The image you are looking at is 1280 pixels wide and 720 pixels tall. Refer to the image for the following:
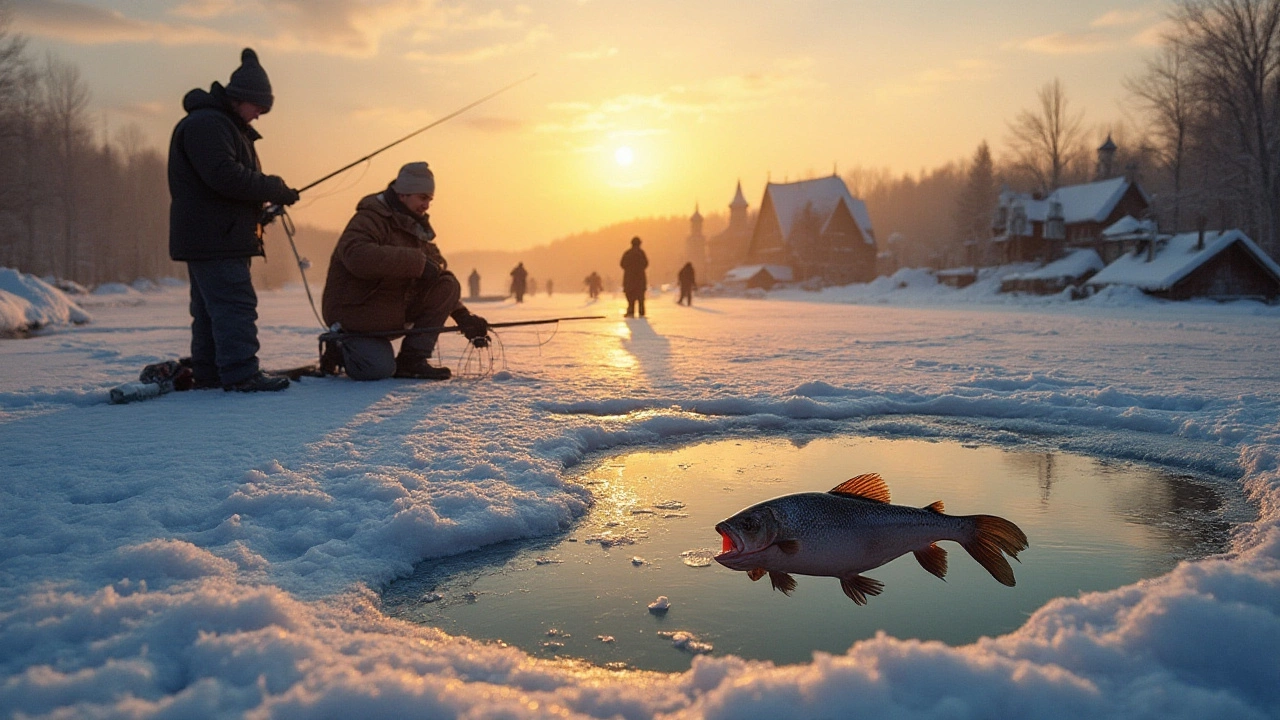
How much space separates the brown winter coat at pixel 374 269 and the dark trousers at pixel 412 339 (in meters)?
0.14

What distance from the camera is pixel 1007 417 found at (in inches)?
211

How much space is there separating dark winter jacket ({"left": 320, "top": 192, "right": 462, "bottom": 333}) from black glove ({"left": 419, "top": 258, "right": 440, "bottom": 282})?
0.19ft

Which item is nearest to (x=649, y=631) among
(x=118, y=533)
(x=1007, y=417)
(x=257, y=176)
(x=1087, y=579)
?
(x=1087, y=579)

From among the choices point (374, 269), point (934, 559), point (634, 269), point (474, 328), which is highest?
point (634, 269)

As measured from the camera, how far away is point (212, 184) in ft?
17.0

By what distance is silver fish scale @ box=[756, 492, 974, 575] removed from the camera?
6.97ft

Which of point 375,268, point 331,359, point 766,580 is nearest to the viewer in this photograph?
point 766,580

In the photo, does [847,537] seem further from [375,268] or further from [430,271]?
[430,271]

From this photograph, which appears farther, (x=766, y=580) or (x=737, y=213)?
(x=737, y=213)

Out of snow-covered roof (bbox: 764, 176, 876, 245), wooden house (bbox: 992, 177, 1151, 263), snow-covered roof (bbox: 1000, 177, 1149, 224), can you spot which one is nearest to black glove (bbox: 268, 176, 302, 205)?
wooden house (bbox: 992, 177, 1151, 263)

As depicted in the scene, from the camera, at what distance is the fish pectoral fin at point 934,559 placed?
2.33 m

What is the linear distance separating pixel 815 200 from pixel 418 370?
5945 cm

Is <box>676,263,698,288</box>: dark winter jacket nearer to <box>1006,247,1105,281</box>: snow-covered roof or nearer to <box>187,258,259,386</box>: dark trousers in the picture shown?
<box>1006,247,1105,281</box>: snow-covered roof

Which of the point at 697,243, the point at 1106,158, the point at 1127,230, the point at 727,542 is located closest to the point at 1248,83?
the point at 1127,230
